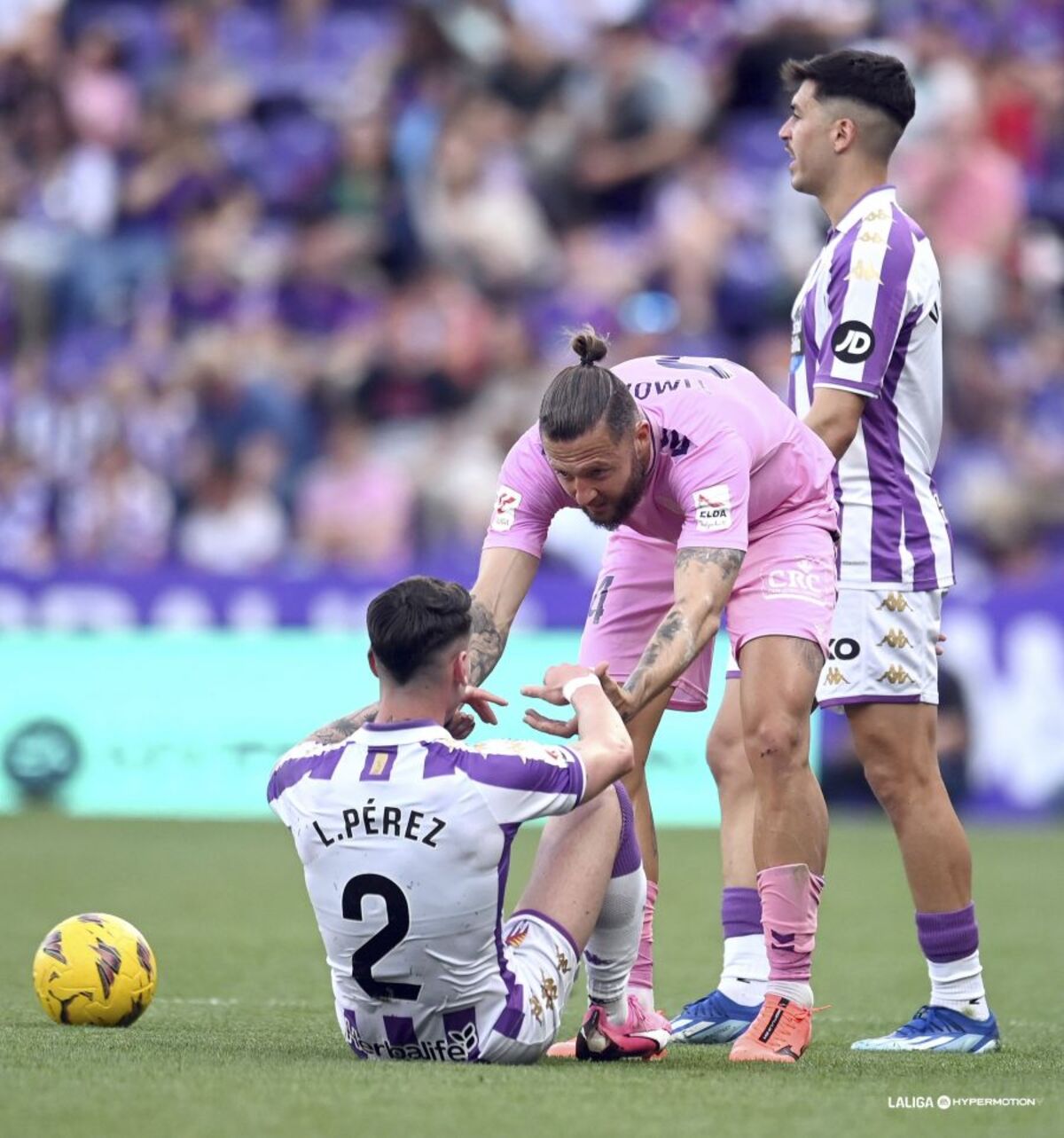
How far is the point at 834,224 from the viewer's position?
6.30 metres

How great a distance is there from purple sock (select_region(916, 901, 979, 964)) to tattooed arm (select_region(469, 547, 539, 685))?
1.46 m

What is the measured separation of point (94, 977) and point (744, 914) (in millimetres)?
1851

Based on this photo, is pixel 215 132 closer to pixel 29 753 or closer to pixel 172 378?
pixel 172 378

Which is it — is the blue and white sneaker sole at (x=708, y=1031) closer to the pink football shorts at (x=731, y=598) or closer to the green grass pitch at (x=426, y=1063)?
the green grass pitch at (x=426, y=1063)

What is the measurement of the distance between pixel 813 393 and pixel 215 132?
1238cm

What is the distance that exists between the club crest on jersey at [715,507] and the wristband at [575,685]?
54 cm

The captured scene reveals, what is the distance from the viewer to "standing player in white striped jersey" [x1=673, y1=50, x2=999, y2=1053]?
592cm

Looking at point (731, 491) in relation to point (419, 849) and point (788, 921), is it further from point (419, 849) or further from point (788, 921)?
point (419, 849)

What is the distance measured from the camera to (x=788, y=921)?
17.9 ft

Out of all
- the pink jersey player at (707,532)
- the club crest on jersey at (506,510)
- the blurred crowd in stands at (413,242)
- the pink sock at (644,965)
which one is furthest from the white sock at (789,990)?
the blurred crowd in stands at (413,242)

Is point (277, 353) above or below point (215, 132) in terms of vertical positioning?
below

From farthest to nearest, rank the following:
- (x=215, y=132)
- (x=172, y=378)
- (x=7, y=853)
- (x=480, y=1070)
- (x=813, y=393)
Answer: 1. (x=215, y=132)
2. (x=172, y=378)
3. (x=7, y=853)
4. (x=813, y=393)
5. (x=480, y=1070)

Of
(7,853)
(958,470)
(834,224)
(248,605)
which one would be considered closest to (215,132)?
(248,605)

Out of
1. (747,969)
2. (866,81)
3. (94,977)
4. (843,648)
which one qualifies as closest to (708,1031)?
(747,969)
